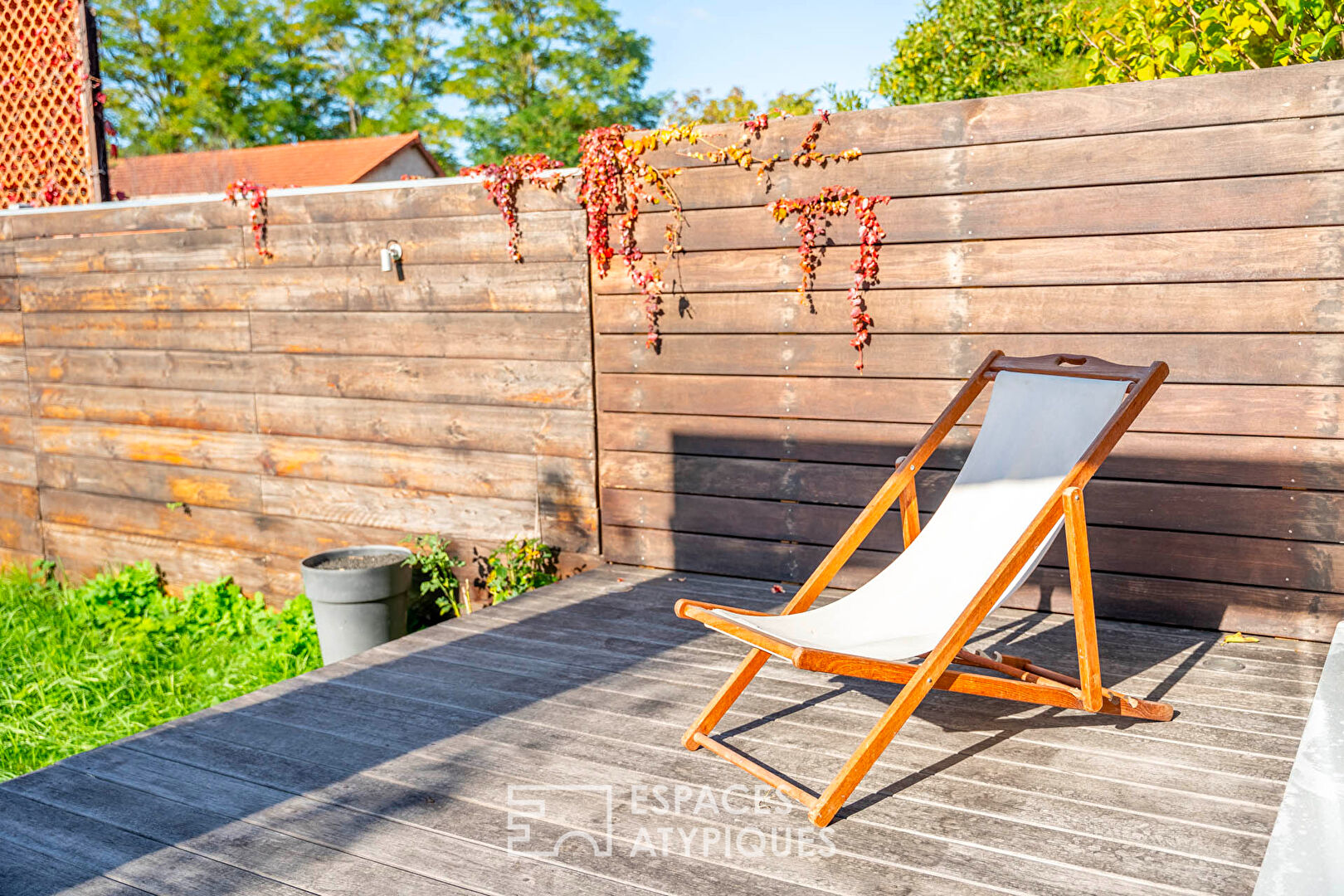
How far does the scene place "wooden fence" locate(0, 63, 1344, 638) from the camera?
3398mm

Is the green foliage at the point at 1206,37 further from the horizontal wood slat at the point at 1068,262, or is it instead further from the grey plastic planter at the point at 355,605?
the grey plastic planter at the point at 355,605

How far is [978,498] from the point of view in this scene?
3.05 m

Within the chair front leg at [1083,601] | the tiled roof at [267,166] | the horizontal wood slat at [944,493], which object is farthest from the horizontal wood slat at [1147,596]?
the tiled roof at [267,166]

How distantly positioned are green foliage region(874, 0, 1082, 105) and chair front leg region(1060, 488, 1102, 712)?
704 centimetres

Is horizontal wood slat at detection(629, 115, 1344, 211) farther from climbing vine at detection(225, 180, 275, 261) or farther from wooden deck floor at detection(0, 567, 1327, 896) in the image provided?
climbing vine at detection(225, 180, 275, 261)

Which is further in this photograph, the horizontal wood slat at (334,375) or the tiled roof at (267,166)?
the tiled roof at (267,166)

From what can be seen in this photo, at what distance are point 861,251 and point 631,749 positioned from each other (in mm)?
2108

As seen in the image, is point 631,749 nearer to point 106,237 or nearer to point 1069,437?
point 1069,437

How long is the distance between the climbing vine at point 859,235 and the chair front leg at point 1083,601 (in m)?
1.57

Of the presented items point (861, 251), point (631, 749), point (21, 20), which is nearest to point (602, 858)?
point (631, 749)

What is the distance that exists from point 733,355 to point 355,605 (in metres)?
1.91

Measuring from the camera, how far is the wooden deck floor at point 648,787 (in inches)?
83.8

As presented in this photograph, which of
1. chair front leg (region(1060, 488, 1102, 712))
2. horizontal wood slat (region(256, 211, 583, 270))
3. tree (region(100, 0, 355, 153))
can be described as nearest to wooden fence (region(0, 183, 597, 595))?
horizontal wood slat (region(256, 211, 583, 270))

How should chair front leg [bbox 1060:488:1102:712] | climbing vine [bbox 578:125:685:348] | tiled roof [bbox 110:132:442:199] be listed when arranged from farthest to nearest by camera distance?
tiled roof [bbox 110:132:442:199], climbing vine [bbox 578:125:685:348], chair front leg [bbox 1060:488:1102:712]
